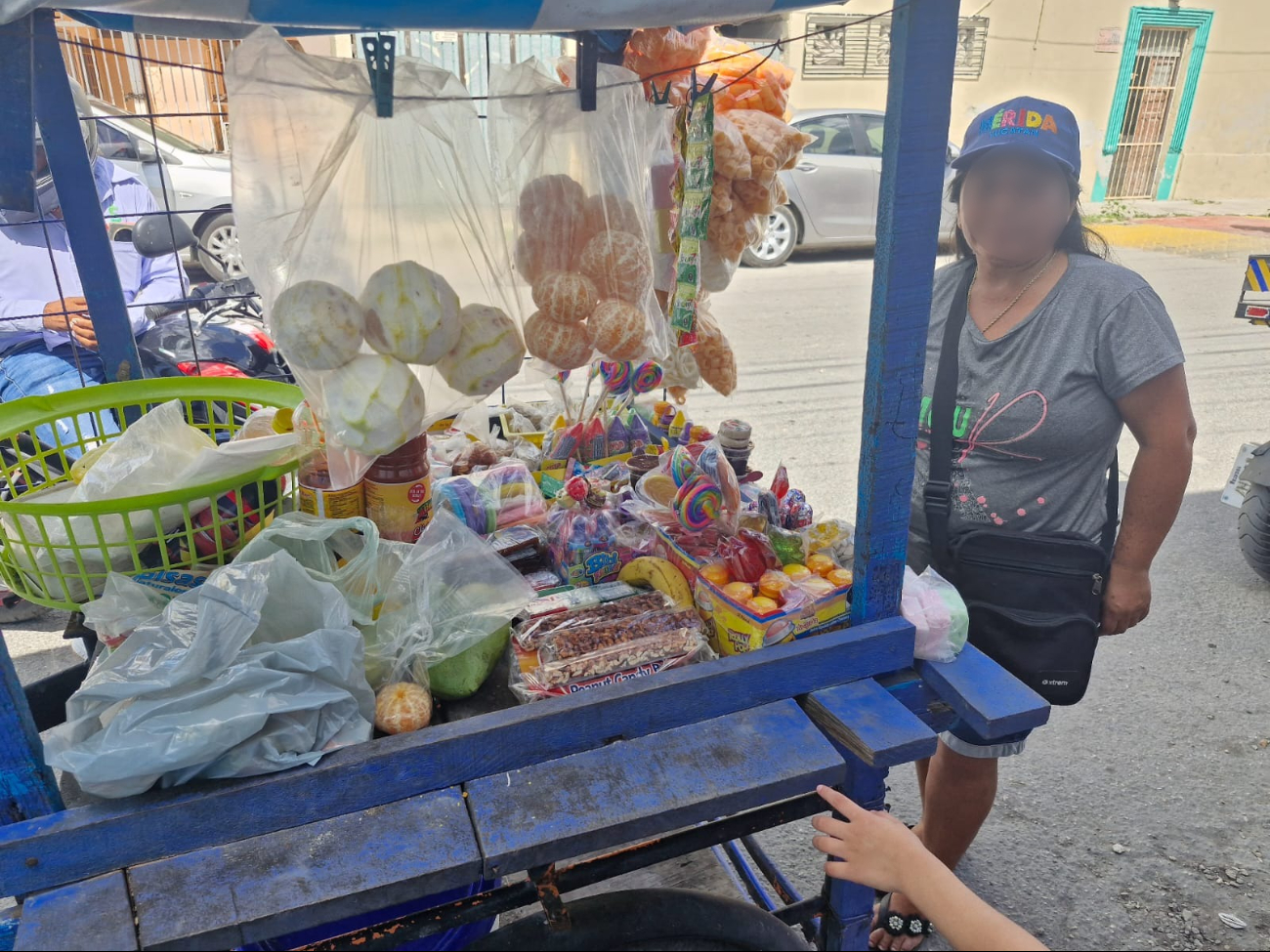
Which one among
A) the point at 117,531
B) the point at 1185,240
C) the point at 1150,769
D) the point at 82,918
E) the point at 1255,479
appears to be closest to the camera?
the point at 82,918

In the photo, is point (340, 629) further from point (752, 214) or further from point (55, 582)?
point (752, 214)

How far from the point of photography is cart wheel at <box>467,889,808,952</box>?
132 centimetres

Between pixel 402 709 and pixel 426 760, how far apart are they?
11 cm

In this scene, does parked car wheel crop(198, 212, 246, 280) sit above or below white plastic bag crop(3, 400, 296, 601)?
below

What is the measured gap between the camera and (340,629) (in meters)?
1.33

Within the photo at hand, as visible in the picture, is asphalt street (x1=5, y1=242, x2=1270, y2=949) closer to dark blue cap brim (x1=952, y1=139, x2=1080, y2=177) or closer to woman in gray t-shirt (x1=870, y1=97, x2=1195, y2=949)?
woman in gray t-shirt (x1=870, y1=97, x2=1195, y2=949)

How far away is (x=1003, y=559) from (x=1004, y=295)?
0.63 meters

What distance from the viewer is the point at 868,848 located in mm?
1307

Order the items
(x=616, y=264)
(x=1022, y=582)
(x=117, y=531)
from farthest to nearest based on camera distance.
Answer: (x=1022, y=582)
(x=616, y=264)
(x=117, y=531)

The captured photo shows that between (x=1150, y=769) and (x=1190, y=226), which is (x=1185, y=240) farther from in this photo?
(x=1150, y=769)

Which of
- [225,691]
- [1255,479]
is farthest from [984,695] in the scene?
[1255,479]

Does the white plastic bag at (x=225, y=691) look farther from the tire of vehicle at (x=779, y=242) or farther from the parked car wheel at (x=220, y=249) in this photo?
the tire of vehicle at (x=779, y=242)

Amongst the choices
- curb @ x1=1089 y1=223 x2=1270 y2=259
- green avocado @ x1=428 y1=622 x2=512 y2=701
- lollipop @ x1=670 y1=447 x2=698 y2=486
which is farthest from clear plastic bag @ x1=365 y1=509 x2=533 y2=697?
curb @ x1=1089 y1=223 x2=1270 y2=259

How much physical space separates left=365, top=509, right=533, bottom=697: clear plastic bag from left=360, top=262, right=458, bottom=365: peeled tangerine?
1.13 ft
